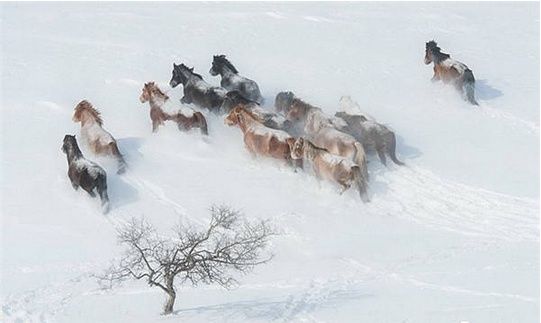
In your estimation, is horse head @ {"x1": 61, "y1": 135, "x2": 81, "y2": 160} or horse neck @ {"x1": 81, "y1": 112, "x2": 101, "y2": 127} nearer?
horse head @ {"x1": 61, "y1": 135, "x2": 81, "y2": 160}

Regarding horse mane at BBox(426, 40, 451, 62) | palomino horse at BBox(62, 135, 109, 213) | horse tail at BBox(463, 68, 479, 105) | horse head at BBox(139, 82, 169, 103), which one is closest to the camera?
palomino horse at BBox(62, 135, 109, 213)

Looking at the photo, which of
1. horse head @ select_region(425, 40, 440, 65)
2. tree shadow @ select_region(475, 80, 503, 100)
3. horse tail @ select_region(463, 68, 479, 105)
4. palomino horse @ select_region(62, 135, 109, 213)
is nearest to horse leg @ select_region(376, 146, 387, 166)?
horse tail @ select_region(463, 68, 479, 105)

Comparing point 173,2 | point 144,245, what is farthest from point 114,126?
point 173,2

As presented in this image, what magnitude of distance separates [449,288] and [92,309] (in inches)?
239

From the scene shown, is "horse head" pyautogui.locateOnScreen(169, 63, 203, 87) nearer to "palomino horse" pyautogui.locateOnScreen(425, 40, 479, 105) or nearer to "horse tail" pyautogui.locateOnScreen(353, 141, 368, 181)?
"horse tail" pyautogui.locateOnScreen(353, 141, 368, 181)

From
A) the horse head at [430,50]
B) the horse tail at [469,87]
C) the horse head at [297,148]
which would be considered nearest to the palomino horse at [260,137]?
the horse head at [297,148]

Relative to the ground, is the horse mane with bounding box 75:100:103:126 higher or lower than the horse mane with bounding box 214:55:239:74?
lower

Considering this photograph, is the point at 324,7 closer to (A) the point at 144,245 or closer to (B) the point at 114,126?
(B) the point at 114,126

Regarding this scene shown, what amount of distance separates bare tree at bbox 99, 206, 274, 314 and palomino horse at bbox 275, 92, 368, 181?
2.68 meters

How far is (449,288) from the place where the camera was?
13.5 metres

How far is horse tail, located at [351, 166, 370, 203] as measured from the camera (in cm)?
1662

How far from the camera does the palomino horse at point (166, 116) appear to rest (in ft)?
62.1

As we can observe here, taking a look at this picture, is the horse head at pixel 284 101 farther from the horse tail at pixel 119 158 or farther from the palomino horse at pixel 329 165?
the horse tail at pixel 119 158

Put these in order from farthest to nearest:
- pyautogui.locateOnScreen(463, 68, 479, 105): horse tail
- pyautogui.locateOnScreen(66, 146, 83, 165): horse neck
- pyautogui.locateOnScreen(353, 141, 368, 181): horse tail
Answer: pyautogui.locateOnScreen(463, 68, 479, 105): horse tail → pyautogui.locateOnScreen(353, 141, 368, 181): horse tail → pyautogui.locateOnScreen(66, 146, 83, 165): horse neck
